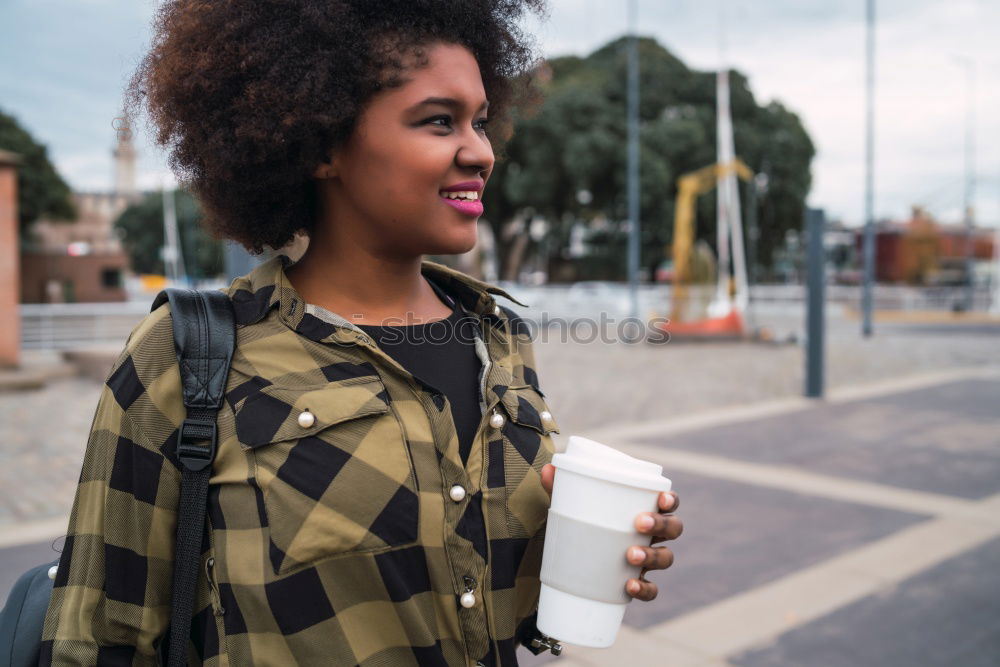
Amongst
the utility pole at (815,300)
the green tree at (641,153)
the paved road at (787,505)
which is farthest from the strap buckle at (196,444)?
the green tree at (641,153)

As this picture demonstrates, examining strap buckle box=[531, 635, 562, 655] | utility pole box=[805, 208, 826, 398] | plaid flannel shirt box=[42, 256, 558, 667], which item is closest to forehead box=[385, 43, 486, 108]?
plaid flannel shirt box=[42, 256, 558, 667]

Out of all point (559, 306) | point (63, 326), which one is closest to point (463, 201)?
point (63, 326)

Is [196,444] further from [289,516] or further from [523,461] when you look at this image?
[523,461]

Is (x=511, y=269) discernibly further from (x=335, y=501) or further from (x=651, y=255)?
(x=335, y=501)

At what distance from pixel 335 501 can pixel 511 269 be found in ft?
106

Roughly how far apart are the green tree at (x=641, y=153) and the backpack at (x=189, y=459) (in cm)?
2621

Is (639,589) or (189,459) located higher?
(189,459)

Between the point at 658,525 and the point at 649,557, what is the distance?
6 cm

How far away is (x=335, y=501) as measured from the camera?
4.10 feet

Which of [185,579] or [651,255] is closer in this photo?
[185,579]

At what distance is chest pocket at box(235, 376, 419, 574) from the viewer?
1238mm

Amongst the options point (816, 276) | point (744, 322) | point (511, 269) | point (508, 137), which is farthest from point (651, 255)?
point (508, 137)

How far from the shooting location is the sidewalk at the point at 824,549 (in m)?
3.53

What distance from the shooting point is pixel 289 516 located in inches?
48.7
